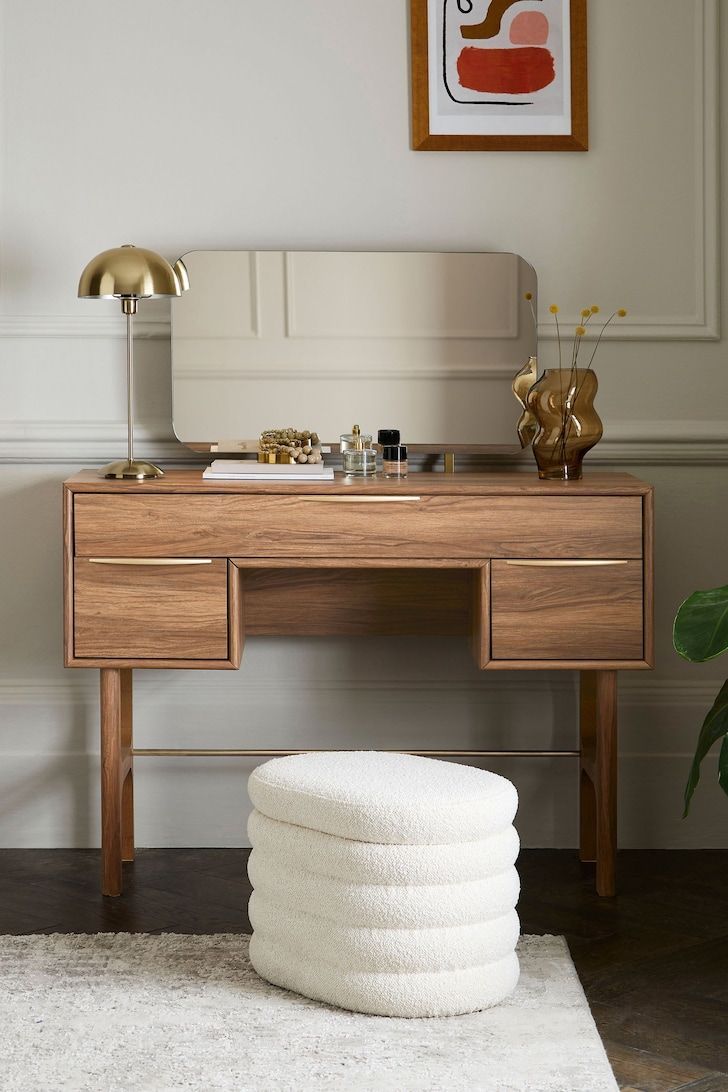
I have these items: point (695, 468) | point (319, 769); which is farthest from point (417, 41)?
point (319, 769)

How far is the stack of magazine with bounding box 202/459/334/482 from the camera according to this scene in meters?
2.67

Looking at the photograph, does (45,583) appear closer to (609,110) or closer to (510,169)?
(510,169)

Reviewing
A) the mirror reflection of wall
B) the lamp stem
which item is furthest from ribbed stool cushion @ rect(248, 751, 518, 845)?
the mirror reflection of wall

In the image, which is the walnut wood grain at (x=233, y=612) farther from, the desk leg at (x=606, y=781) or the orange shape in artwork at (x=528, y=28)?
the orange shape in artwork at (x=528, y=28)

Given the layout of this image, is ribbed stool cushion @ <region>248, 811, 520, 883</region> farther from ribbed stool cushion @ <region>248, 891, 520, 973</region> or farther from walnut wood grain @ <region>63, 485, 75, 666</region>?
walnut wood grain @ <region>63, 485, 75, 666</region>

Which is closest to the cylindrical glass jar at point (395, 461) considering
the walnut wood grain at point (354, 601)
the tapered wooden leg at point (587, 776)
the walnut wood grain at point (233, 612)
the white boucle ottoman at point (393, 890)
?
the walnut wood grain at point (354, 601)

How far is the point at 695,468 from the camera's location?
10.1 feet

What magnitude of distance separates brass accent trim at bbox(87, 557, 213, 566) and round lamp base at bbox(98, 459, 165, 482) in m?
0.19

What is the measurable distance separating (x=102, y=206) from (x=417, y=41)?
2.88 feet

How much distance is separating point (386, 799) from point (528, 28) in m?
1.98

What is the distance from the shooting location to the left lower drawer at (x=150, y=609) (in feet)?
8.58

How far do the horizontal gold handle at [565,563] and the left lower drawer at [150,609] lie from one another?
2.12 ft

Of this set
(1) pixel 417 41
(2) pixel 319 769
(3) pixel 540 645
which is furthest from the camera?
(1) pixel 417 41

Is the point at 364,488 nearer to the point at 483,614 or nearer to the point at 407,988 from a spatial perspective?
the point at 483,614
